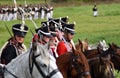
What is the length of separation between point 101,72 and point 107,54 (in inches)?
34.1

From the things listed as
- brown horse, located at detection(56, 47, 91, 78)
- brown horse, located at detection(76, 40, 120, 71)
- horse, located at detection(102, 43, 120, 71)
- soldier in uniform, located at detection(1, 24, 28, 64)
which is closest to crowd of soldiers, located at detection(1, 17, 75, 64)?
soldier in uniform, located at detection(1, 24, 28, 64)

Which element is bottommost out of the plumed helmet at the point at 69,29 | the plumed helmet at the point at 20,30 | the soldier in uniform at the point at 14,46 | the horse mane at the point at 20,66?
the plumed helmet at the point at 69,29

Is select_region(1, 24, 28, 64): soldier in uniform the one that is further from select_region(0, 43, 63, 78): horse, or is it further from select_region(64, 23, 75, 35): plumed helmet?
select_region(64, 23, 75, 35): plumed helmet

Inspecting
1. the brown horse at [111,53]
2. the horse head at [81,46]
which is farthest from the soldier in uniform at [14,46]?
the horse head at [81,46]

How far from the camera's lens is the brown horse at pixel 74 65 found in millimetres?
9234

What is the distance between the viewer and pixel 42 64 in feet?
21.6

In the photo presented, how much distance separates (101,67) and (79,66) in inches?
57.1

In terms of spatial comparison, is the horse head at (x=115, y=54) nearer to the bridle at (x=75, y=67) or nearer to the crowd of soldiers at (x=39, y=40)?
the crowd of soldiers at (x=39, y=40)

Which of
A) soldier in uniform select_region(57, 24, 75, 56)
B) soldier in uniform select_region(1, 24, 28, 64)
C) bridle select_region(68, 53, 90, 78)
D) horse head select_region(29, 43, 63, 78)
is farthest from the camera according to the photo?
soldier in uniform select_region(57, 24, 75, 56)

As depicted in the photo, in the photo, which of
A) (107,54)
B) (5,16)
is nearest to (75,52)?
(107,54)

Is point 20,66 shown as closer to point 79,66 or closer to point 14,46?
point 14,46

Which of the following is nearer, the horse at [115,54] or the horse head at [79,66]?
the horse head at [79,66]

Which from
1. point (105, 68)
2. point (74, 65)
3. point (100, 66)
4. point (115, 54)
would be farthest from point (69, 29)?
point (74, 65)

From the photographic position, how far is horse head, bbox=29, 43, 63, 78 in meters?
6.52
